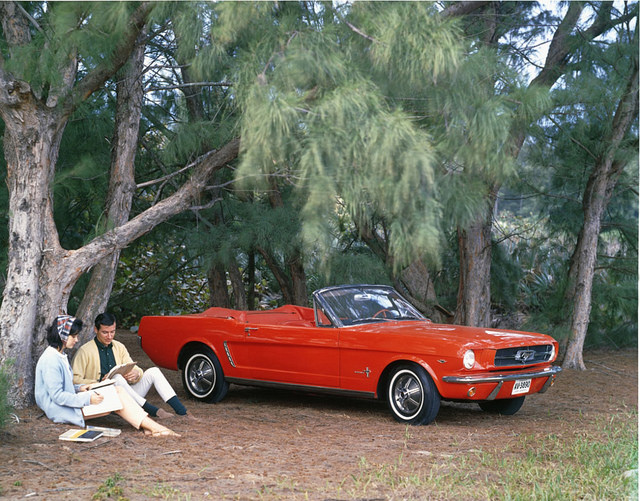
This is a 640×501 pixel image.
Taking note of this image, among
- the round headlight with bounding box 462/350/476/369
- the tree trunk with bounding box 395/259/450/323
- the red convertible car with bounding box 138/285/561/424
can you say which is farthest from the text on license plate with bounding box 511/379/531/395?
the tree trunk with bounding box 395/259/450/323

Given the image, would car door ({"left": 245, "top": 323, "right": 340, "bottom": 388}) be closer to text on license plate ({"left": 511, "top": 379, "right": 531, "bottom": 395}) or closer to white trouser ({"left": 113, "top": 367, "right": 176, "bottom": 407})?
white trouser ({"left": 113, "top": 367, "right": 176, "bottom": 407})

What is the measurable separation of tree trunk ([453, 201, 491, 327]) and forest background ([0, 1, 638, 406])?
0.12ft

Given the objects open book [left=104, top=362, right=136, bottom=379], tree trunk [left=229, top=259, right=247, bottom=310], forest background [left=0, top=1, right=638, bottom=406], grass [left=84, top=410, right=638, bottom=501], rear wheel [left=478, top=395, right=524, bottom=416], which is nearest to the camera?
grass [left=84, top=410, right=638, bottom=501]

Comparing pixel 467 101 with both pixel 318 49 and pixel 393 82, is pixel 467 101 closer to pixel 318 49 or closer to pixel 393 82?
pixel 393 82

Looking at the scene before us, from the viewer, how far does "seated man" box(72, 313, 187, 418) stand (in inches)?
302

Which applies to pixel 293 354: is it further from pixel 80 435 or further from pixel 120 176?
pixel 120 176

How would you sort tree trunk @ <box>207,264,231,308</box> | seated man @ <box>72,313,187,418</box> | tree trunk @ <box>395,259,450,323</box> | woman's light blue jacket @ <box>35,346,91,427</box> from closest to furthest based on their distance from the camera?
woman's light blue jacket @ <box>35,346,91,427</box>, seated man @ <box>72,313,187,418</box>, tree trunk @ <box>207,264,231,308</box>, tree trunk @ <box>395,259,450,323</box>

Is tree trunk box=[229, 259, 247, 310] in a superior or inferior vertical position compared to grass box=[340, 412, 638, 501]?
superior

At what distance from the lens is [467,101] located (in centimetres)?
668

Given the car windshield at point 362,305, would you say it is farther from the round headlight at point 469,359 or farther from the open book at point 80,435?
the open book at point 80,435

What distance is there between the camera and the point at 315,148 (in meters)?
5.88

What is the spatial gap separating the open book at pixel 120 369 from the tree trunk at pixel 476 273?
6706mm

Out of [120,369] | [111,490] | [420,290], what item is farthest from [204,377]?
[420,290]

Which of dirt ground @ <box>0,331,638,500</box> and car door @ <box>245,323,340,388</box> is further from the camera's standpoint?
car door @ <box>245,323,340,388</box>
